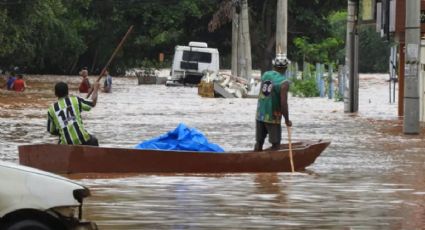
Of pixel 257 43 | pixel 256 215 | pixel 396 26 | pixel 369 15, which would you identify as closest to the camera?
pixel 256 215

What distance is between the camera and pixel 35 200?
895 centimetres

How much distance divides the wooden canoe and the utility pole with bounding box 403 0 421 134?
9.16m

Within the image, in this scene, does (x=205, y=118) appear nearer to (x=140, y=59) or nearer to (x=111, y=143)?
(x=111, y=143)

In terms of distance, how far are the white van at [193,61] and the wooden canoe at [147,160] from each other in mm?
50646

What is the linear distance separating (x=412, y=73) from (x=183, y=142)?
1032cm

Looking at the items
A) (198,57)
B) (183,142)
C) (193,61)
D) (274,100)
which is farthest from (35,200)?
(198,57)

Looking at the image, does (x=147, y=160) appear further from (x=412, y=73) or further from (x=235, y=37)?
(x=235, y=37)

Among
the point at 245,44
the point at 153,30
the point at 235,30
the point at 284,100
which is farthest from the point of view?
the point at 153,30

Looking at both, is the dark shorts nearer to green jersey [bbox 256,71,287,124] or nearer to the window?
green jersey [bbox 256,71,287,124]

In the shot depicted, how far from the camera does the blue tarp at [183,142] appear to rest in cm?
1738

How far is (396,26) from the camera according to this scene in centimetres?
3161

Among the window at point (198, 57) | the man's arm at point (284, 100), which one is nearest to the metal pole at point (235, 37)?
the window at point (198, 57)

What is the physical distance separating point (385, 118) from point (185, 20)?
5142 cm

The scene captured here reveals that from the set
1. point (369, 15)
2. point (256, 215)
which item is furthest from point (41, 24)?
point (256, 215)
